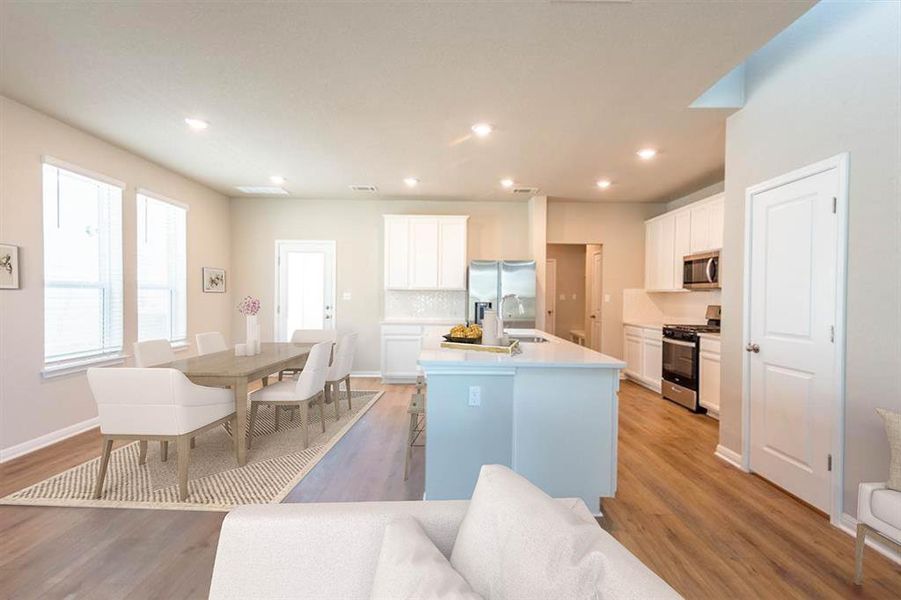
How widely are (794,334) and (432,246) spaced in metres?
4.08

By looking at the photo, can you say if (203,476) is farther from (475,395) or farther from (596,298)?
(596,298)

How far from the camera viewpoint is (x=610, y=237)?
20.3ft

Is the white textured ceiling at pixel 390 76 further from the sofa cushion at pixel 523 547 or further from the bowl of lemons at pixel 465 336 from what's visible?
the sofa cushion at pixel 523 547

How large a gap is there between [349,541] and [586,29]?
8.20 feet

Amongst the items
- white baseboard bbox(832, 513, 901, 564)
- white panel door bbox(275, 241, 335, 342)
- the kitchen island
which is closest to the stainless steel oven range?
white baseboard bbox(832, 513, 901, 564)

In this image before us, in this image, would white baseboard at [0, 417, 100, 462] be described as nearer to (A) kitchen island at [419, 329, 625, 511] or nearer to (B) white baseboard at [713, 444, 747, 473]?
(A) kitchen island at [419, 329, 625, 511]

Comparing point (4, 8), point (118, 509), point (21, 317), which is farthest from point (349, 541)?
point (21, 317)

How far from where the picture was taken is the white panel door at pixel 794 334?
2.37 meters

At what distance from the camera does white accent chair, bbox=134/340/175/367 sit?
321cm

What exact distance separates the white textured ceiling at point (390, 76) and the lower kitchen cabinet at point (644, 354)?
2154mm

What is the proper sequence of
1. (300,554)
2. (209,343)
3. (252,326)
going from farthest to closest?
(209,343) → (252,326) → (300,554)

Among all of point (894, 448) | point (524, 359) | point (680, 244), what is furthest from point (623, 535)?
point (680, 244)

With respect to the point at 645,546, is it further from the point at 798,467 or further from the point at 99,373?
the point at 99,373

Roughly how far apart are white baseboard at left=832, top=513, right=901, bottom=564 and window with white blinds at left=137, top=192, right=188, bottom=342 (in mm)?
5838
